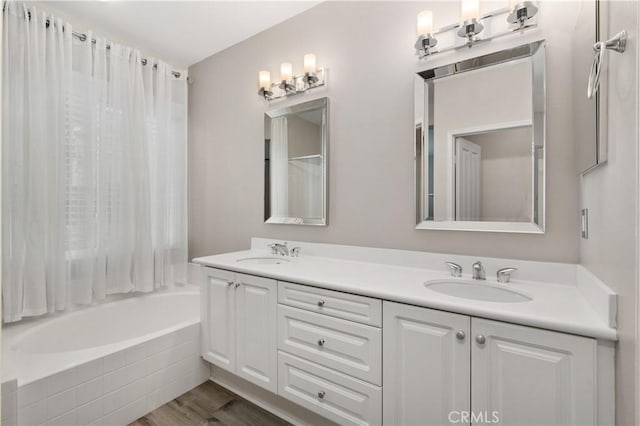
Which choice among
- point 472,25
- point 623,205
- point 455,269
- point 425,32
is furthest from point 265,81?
point 623,205

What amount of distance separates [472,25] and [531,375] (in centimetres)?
155

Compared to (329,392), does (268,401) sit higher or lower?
lower

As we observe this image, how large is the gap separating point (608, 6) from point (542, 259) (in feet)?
3.29

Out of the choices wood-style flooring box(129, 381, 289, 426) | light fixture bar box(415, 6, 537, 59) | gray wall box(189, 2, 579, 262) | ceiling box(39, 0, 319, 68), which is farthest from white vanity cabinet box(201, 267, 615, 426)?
ceiling box(39, 0, 319, 68)

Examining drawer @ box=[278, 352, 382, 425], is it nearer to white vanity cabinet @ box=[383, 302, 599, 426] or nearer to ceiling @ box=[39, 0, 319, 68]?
white vanity cabinet @ box=[383, 302, 599, 426]

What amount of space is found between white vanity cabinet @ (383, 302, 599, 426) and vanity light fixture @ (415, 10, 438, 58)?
135cm

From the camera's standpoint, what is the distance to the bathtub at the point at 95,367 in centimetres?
152

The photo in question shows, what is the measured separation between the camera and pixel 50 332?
80.5 inches

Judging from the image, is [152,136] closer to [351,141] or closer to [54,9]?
[54,9]

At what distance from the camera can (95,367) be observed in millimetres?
1692

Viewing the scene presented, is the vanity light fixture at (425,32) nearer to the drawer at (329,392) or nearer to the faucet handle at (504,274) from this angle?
the faucet handle at (504,274)

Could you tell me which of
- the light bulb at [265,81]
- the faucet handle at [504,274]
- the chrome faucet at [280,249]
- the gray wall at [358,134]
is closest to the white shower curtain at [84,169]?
the gray wall at [358,134]
